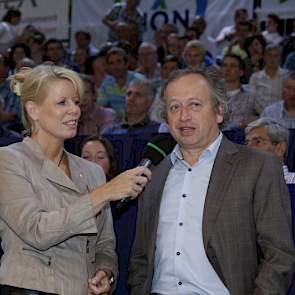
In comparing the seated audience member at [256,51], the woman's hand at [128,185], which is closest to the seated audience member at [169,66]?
the seated audience member at [256,51]

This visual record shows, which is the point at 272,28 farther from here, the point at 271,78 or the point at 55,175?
the point at 55,175

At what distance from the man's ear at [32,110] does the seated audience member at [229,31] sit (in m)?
7.43

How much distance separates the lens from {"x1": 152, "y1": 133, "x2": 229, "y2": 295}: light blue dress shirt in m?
3.24

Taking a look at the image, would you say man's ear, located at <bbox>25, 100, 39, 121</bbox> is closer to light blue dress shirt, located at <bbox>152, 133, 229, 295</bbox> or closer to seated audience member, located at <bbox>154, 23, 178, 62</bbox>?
light blue dress shirt, located at <bbox>152, 133, 229, 295</bbox>

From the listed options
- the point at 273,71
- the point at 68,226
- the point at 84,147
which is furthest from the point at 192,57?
the point at 68,226

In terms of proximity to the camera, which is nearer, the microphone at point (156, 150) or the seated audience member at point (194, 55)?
the microphone at point (156, 150)

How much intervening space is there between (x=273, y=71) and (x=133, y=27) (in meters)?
2.85

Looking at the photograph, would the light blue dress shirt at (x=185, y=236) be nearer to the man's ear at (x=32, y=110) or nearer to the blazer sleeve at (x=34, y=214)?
the blazer sleeve at (x=34, y=214)

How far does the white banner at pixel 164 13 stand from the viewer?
37.2 ft

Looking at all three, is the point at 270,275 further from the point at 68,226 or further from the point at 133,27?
the point at 133,27

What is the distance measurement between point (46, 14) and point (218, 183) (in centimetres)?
1014

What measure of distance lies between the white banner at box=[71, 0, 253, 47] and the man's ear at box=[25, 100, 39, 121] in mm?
8011

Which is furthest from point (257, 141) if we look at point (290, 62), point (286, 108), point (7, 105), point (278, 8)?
point (278, 8)

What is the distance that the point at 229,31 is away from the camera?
35.8 ft
